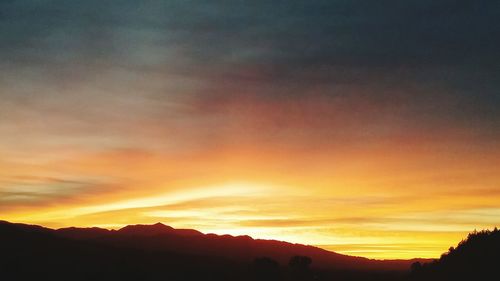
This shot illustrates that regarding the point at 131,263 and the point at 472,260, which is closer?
the point at 472,260

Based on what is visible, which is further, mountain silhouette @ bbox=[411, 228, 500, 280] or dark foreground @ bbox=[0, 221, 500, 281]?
dark foreground @ bbox=[0, 221, 500, 281]

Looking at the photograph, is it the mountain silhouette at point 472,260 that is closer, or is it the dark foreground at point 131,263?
the mountain silhouette at point 472,260

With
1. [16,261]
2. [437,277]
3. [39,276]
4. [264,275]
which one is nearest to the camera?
[437,277]

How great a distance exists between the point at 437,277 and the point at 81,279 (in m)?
46.0

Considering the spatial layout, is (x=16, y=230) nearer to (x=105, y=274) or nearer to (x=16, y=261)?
(x=16, y=261)

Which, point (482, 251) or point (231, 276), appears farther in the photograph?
point (231, 276)

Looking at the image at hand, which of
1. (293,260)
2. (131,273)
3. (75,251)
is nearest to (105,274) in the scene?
(131,273)

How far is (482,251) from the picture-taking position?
4444cm

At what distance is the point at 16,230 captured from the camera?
97.0 metres

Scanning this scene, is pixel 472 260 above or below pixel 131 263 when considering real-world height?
above

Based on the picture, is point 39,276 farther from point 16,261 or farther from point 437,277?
point 437,277

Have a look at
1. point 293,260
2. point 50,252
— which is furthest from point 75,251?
point 293,260

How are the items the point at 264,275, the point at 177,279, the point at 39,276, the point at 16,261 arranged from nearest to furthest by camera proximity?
the point at 39,276, the point at 16,261, the point at 177,279, the point at 264,275

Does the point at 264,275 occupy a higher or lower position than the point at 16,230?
lower
